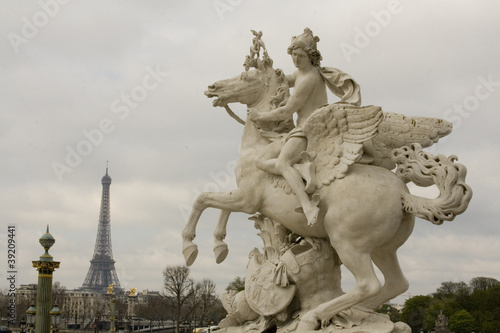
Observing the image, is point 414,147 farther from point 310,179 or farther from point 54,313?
point 54,313

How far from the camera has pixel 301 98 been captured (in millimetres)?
7449

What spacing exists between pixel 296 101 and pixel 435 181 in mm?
1986

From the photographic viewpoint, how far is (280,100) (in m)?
7.76

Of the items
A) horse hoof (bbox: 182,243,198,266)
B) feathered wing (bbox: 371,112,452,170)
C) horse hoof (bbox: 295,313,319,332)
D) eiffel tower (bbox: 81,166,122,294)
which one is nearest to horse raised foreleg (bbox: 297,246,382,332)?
horse hoof (bbox: 295,313,319,332)

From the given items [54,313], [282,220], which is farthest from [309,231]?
[54,313]

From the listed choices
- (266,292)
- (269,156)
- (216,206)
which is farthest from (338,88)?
(266,292)

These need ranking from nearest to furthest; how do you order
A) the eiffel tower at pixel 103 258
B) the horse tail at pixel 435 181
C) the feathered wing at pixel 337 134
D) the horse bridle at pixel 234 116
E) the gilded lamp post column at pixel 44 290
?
the horse tail at pixel 435 181
the feathered wing at pixel 337 134
the horse bridle at pixel 234 116
the gilded lamp post column at pixel 44 290
the eiffel tower at pixel 103 258

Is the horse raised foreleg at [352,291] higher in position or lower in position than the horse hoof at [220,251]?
lower

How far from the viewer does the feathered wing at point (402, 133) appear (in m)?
7.13

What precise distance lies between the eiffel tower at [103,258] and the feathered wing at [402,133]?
82576 millimetres

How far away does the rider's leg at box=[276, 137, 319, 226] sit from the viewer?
6.68 m

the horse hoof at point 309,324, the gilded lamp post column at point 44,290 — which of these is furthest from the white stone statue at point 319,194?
the gilded lamp post column at point 44,290

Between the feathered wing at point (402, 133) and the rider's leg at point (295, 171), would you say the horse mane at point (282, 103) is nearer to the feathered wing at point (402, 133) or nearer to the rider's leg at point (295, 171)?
the rider's leg at point (295, 171)

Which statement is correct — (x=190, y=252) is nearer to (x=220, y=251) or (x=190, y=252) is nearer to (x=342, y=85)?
(x=220, y=251)
